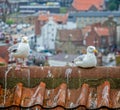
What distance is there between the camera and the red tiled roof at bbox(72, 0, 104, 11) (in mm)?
51406

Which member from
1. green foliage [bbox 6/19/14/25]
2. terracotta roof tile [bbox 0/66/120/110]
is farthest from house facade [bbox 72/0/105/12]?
terracotta roof tile [bbox 0/66/120/110]

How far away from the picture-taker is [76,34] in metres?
35.6

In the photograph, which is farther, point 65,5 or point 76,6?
point 65,5

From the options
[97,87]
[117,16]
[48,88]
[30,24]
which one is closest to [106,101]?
[97,87]

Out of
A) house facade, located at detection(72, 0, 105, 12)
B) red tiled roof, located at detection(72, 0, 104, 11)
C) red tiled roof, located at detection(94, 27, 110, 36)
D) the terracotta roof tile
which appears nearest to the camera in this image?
the terracotta roof tile

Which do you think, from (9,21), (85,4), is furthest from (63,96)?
(85,4)

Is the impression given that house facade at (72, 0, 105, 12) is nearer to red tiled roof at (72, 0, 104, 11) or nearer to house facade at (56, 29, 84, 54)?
red tiled roof at (72, 0, 104, 11)

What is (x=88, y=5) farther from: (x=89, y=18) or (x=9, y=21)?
(x=9, y=21)

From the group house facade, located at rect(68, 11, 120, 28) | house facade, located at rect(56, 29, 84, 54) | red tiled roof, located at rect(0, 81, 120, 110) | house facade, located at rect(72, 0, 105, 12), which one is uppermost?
red tiled roof, located at rect(0, 81, 120, 110)

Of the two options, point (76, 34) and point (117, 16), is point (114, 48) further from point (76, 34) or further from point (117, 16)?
point (117, 16)

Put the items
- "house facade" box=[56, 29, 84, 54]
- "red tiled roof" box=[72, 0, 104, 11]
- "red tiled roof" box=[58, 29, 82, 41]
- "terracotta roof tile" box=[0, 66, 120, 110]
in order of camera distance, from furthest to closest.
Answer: "red tiled roof" box=[72, 0, 104, 11] < "red tiled roof" box=[58, 29, 82, 41] < "house facade" box=[56, 29, 84, 54] < "terracotta roof tile" box=[0, 66, 120, 110]

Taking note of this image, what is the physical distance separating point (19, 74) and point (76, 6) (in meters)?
49.4

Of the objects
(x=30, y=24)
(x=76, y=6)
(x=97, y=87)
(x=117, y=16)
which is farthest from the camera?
(x=76, y=6)

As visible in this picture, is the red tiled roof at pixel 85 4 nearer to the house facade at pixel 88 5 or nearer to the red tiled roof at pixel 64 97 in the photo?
the house facade at pixel 88 5
